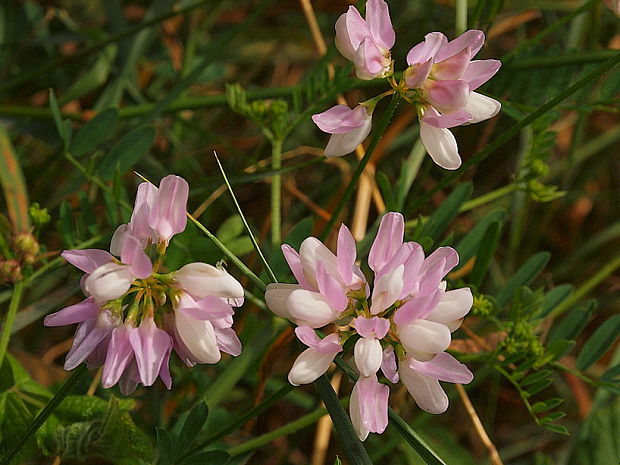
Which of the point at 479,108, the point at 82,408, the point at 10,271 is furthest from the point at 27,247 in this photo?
the point at 479,108

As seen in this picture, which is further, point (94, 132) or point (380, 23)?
point (94, 132)

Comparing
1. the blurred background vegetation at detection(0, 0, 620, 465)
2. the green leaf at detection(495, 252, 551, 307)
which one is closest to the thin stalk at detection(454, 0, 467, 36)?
the blurred background vegetation at detection(0, 0, 620, 465)

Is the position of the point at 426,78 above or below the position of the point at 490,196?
above

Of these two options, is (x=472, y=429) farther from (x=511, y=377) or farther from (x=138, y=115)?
(x=138, y=115)

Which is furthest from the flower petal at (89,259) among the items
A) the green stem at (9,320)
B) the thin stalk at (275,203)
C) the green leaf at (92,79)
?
the green leaf at (92,79)

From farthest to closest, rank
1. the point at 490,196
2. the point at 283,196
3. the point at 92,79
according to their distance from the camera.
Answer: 1. the point at 283,196
2. the point at 92,79
3. the point at 490,196

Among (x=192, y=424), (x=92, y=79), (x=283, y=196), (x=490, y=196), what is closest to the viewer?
(x=192, y=424)

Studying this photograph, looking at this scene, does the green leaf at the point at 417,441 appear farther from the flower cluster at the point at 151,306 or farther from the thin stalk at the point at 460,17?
the thin stalk at the point at 460,17

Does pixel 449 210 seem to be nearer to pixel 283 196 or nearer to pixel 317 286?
pixel 317 286

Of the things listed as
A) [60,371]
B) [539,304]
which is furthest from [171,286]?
[60,371]

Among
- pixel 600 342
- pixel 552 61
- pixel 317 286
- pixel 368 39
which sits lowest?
pixel 600 342
